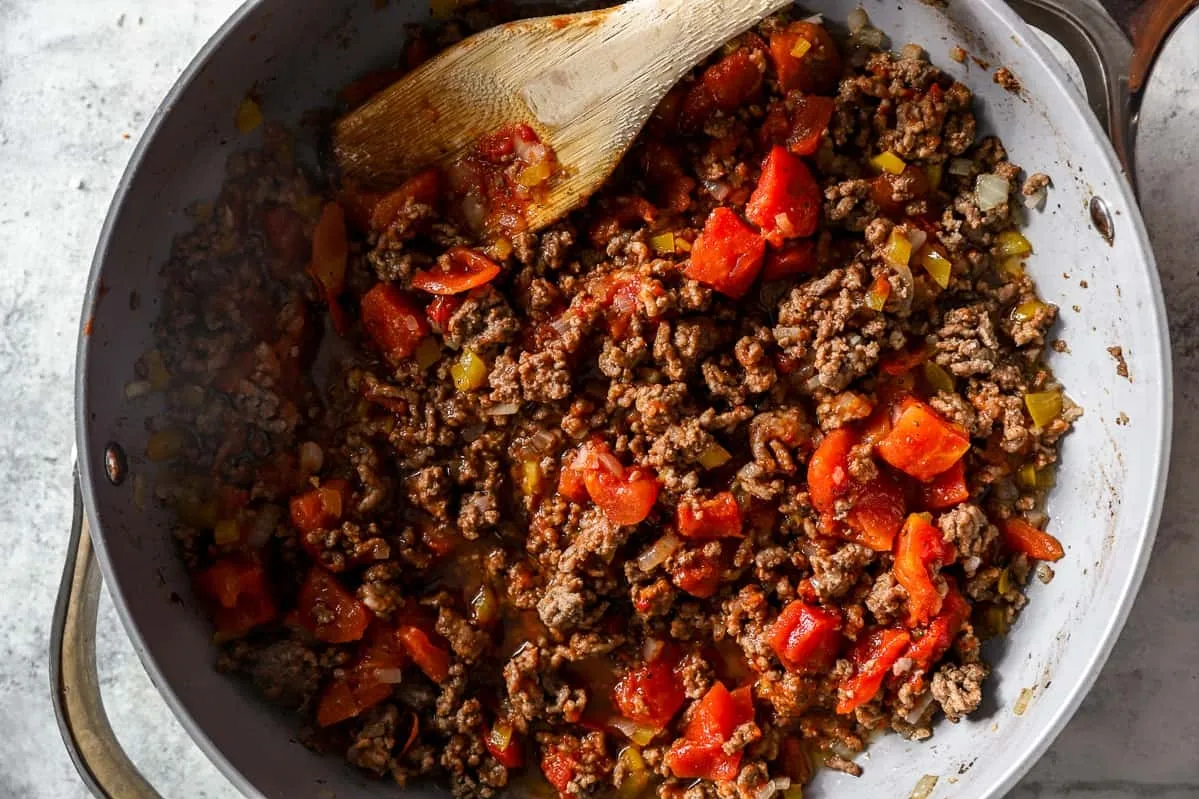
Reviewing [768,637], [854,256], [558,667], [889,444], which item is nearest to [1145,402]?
[889,444]

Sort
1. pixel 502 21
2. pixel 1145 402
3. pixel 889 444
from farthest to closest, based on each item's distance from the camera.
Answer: pixel 502 21 < pixel 889 444 < pixel 1145 402

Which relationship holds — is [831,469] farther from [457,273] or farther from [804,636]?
[457,273]

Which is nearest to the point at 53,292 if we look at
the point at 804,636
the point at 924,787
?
the point at 804,636

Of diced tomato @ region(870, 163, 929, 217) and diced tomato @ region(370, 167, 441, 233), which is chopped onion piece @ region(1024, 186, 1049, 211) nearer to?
diced tomato @ region(870, 163, 929, 217)

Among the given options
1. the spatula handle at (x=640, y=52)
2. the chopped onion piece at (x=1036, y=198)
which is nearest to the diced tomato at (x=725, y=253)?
the spatula handle at (x=640, y=52)

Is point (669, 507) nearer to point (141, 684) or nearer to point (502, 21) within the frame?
point (502, 21)

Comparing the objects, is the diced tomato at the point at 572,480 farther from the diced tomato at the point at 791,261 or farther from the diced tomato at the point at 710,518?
the diced tomato at the point at 791,261
